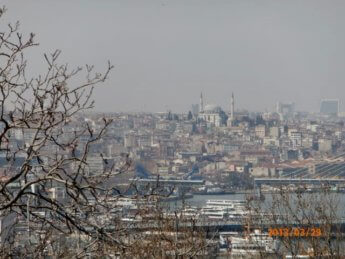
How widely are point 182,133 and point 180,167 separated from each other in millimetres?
13690

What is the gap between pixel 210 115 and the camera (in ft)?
256

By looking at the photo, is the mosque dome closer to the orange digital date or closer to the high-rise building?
the high-rise building

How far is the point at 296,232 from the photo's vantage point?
10078 mm

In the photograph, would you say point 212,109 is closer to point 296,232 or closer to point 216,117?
point 216,117

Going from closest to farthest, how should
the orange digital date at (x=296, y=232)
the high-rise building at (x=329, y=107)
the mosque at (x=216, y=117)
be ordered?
the orange digital date at (x=296, y=232)
the mosque at (x=216, y=117)
the high-rise building at (x=329, y=107)

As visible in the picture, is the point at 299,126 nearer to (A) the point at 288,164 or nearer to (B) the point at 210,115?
(B) the point at 210,115

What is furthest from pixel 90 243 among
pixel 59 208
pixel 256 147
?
pixel 256 147

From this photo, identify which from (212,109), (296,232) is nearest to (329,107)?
(212,109)

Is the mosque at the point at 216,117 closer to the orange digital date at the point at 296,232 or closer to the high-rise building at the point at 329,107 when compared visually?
the high-rise building at the point at 329,107

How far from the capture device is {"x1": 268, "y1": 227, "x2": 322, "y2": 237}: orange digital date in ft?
30.5

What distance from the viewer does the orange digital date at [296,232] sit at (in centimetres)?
930

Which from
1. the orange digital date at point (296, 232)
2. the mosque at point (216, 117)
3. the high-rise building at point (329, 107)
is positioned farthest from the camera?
the high-rise building at point (329, 107)

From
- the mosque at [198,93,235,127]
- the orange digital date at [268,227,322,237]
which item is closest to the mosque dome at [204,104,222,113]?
the mosque at [198,93,235,127]

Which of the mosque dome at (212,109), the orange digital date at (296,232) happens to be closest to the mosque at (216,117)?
the mosque dome at (212,109)
